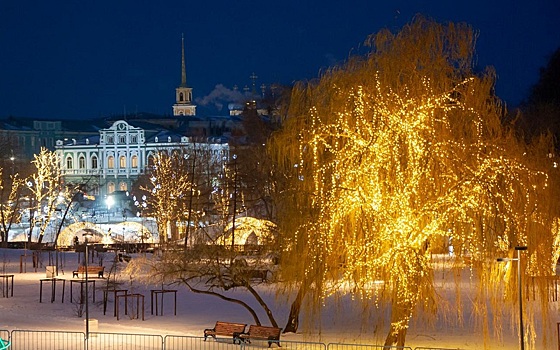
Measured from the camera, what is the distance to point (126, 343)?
2548 cm

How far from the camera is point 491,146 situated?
2259 centimetres

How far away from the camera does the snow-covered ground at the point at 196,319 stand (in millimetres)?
26886

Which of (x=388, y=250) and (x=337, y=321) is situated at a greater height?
(x=388, y=250)

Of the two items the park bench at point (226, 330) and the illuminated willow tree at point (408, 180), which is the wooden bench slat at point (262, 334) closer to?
the park bench at point (226, 330)

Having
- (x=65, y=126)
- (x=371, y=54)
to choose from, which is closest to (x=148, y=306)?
(x=371, y=54)

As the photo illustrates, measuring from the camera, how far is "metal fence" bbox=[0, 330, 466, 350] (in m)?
24.6

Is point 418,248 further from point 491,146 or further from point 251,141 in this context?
point 251,141

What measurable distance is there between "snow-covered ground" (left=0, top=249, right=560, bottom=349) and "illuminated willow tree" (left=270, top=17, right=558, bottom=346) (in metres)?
2.41

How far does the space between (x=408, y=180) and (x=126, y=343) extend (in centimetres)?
879

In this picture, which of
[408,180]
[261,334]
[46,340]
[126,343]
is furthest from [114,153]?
[408,180]

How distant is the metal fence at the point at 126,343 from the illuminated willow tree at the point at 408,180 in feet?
6.53

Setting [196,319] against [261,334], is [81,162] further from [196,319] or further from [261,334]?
[261,334]

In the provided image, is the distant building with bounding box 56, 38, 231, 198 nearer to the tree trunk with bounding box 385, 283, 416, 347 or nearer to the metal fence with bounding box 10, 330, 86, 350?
the metal fence with bounding box 10, 330, 86, 350

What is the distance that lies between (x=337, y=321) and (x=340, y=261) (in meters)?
7.65
